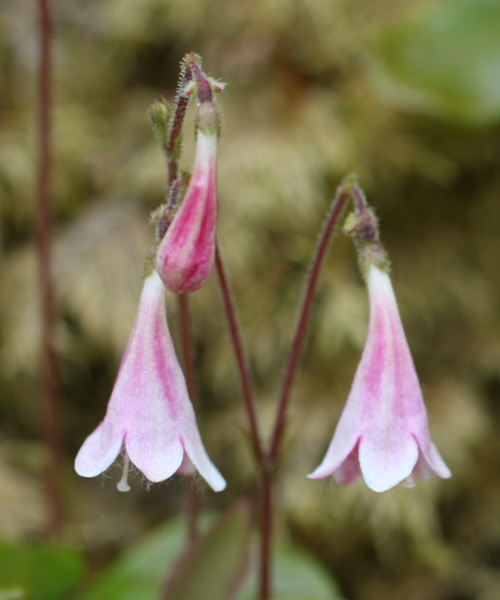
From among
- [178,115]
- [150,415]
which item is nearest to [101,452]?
[150,415]

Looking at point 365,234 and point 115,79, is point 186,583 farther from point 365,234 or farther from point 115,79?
point 115,79

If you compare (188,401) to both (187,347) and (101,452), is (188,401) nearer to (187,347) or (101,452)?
(101,452)

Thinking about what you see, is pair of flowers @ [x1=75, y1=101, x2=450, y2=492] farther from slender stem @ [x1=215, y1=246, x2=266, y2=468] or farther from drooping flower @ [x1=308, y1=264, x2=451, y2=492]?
slender stem @ [x1=215, y1=246, x2=266, y2=468]

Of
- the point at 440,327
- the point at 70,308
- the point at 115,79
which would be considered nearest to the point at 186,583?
the point at 70,308

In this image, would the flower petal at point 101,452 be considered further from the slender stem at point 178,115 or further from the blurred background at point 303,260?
the blurred background at point 303,260

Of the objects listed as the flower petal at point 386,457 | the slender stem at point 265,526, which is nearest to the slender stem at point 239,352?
the slender stem at point 265,526

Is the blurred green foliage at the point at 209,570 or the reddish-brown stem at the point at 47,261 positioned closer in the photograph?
the blurred green foliage at the point at 209,570

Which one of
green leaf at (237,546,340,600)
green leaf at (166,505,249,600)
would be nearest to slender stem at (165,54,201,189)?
green leaf at (166,505,249,600)
